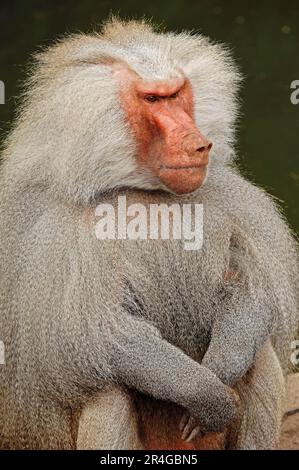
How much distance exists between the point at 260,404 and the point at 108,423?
23.5 inches

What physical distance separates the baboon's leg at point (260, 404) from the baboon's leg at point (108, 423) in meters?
0.44

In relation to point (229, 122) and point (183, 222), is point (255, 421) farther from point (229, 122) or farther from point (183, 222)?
point (229, 122)

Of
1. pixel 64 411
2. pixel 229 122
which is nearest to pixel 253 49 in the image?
pixel 229 122

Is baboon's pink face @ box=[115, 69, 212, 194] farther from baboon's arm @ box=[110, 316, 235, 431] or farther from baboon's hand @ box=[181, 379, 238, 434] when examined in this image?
baboon's hand @ box=[181, 379, 238, 434]

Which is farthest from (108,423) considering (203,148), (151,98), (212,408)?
(151,98)

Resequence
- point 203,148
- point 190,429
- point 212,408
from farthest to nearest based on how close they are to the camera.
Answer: point 190,429 < point 212,408 < point 203,148

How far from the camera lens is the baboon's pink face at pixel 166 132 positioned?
13.8 ft

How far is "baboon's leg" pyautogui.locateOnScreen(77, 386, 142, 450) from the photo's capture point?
425cm

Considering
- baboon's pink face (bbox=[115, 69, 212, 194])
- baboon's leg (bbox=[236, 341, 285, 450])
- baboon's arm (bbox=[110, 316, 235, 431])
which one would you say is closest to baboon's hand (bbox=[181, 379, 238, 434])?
baboon's arm (bbox=[110, 316, 235, 431])

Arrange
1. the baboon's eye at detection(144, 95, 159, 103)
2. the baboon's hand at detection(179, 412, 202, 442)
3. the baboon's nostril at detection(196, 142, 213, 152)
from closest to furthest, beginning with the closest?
the baboon's nostril at detection(196, 142, 213, 152) → the baboon's eye at detection(144, 95, 159, 103) → the baboon's hand at detection(179, 412, 202, 442)

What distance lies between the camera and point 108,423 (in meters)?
4.25

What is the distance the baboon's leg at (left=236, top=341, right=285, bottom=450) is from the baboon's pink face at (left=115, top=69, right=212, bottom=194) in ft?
2.40

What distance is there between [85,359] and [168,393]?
310 mm

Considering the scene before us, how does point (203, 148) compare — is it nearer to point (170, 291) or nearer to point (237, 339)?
point (170, 291)
